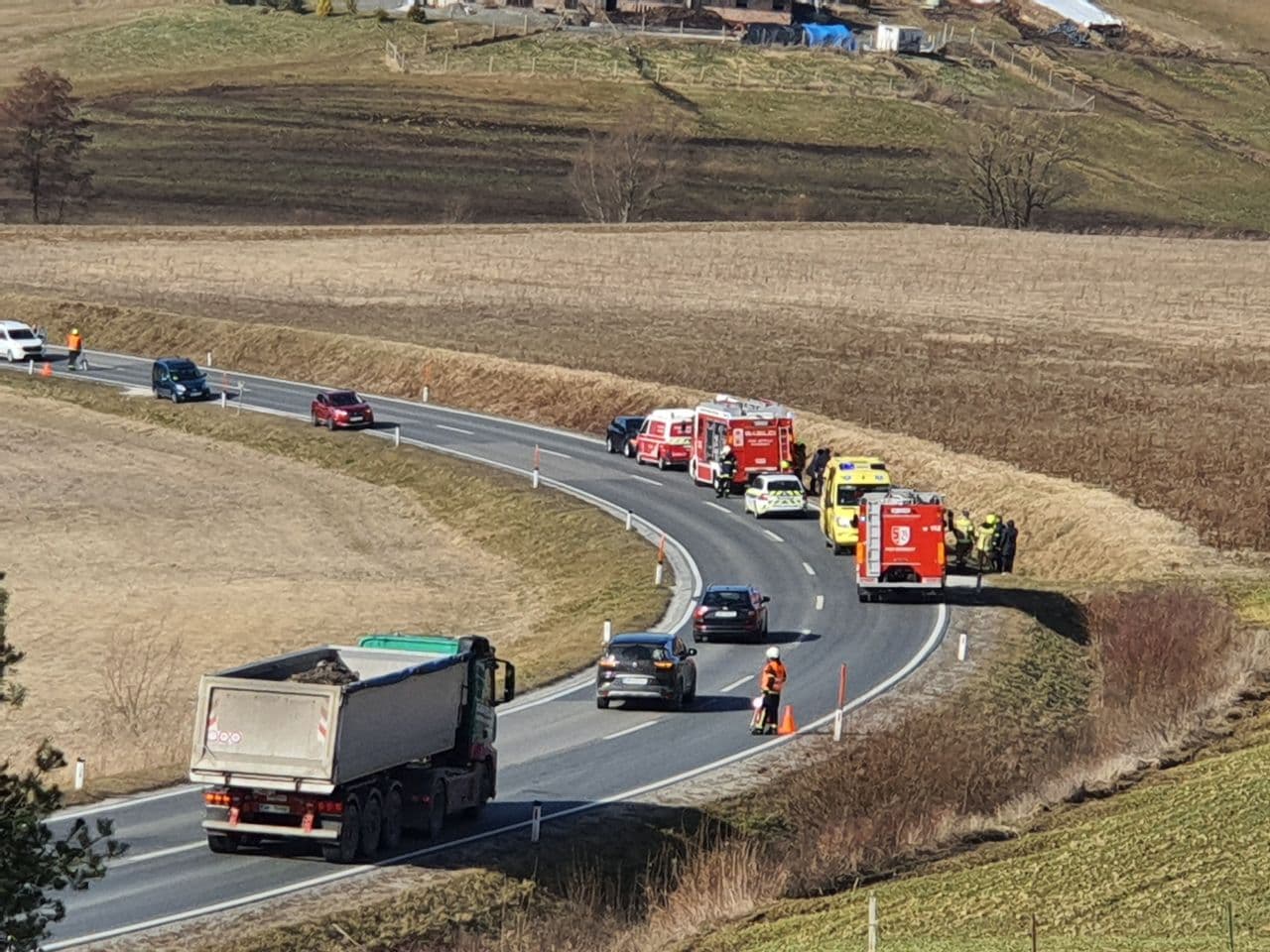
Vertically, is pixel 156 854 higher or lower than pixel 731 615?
higher

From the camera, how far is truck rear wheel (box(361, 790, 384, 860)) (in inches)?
1125

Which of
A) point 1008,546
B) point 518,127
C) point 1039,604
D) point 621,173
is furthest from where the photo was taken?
point 518,127

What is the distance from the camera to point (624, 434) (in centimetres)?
7131

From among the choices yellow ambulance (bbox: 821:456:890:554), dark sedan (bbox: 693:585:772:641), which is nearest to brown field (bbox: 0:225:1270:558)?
yellow ambulance (bbox: 821:456:890:554)

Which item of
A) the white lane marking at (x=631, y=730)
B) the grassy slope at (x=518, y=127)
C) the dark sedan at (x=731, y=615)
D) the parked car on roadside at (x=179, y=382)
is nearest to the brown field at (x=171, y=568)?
the parked car on roadside at (x=179, y=382)

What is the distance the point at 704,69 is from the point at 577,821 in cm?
15076

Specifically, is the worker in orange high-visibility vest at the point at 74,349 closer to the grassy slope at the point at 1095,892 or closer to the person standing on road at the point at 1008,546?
the person standing on road at the point at 1008,546

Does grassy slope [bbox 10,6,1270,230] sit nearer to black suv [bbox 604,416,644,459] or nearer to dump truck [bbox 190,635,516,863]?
black suv [bbox 604,416,644,459]

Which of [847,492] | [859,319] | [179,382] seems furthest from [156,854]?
[859,319]

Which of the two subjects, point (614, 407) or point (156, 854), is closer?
point (156, 854)

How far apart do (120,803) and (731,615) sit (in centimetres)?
1741

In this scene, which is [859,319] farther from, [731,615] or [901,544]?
[731,615]

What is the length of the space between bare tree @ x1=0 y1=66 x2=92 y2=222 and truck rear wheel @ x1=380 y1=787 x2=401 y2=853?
352ft

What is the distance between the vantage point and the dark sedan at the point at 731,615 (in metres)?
45.6
